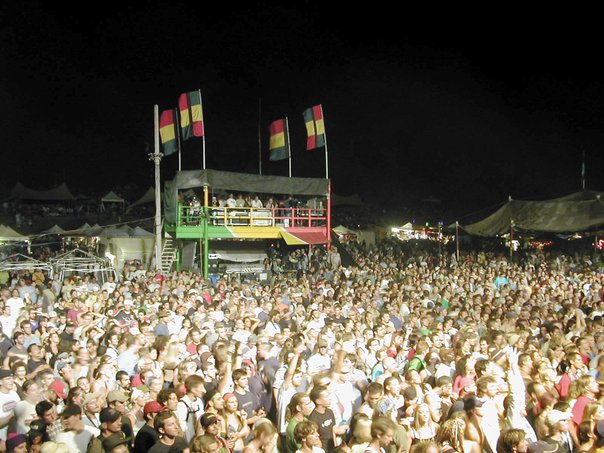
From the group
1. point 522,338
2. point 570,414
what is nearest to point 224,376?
point 570,414


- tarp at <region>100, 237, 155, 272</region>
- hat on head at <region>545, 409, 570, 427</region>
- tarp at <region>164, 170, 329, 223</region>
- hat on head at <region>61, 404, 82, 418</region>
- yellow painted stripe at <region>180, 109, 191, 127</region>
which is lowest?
hat on head at <region>545, 409, 570, 427</region>

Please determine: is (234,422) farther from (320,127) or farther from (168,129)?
(320,127)

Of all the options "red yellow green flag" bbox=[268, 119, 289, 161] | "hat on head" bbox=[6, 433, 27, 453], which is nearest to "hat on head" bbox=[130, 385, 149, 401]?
"hat on head" bbox=[6, 433, 27, 453]

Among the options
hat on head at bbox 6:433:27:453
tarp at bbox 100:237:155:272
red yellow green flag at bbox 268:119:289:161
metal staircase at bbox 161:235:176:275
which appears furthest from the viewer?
tarp at bbox 100:237:155:272

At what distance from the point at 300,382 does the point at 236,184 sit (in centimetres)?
1539

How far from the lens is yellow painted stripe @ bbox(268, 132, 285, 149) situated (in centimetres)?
2297

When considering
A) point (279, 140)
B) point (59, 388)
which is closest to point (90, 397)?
point (59, 388)

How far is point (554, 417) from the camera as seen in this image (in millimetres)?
4332

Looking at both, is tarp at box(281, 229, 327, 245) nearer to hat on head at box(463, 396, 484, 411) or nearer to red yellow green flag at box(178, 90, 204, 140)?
red yellow green flag at box(178, 90, 204, 140)

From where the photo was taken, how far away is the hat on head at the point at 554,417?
4309mm

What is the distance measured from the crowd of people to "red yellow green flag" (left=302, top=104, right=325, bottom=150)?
13024mm

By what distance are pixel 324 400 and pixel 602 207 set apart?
21043 millimetres

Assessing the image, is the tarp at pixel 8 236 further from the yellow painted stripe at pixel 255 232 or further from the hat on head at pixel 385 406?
the hat on head at pixel 385 406

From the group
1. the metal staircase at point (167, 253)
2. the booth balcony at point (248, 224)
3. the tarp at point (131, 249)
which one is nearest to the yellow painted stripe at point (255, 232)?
the booth balcony at point (248, 224)
